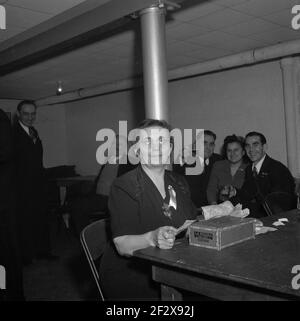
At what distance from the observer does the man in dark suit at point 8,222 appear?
258 cm

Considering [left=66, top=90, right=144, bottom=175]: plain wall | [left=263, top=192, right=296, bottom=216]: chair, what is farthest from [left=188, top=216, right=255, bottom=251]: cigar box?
[left=66, top=90, right=144, bottom=175]: plain wall

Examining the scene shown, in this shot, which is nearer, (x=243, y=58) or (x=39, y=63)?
(x=243, y=58)

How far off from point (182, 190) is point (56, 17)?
2.58 m

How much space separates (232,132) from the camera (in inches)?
244

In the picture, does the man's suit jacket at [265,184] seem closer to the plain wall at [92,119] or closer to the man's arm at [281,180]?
the man's arm at [281,180]

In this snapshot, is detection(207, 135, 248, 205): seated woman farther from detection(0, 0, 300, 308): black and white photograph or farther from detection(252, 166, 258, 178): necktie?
detection(252, 166, 258, 178): necktie

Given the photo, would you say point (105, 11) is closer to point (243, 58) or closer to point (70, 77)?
point (243, 58)

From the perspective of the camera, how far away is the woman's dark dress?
6.19 feet

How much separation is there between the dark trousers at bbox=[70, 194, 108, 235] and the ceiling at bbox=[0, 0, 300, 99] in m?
1.89

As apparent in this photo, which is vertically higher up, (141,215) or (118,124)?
(118,124)

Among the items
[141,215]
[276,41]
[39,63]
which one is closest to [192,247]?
[141,215]

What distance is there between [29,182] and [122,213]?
246cm

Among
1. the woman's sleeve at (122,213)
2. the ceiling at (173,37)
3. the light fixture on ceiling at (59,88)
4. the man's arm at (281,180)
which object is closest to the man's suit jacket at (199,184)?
the man's arm at (281,180)

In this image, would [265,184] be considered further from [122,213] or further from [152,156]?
[122,213]
